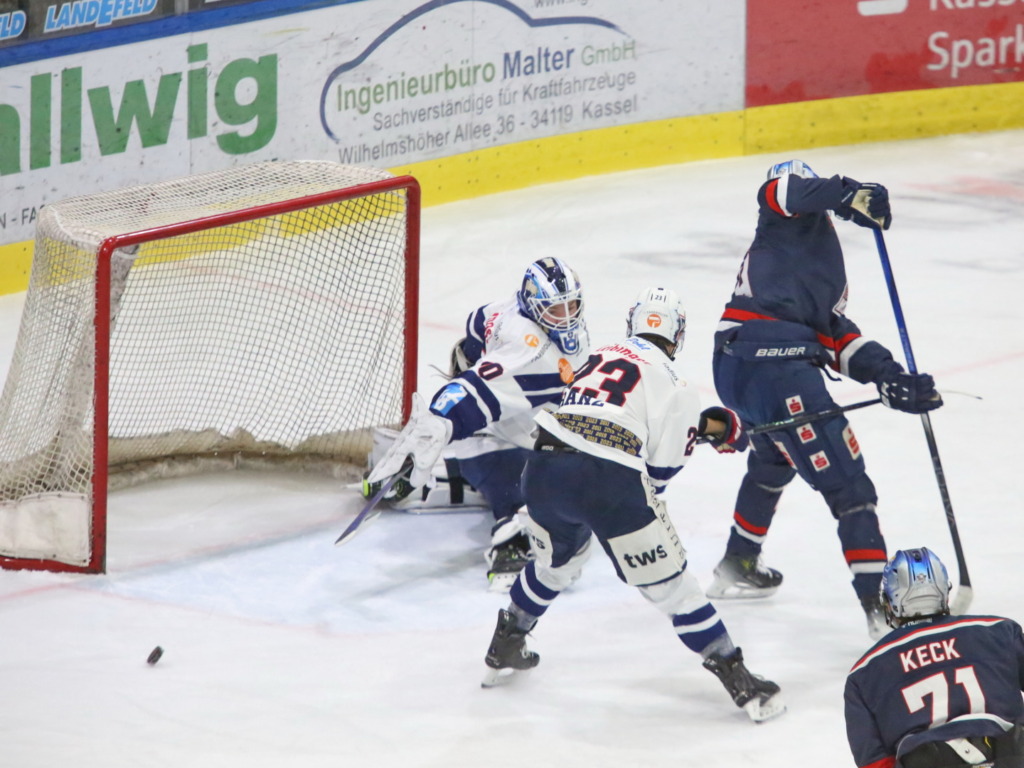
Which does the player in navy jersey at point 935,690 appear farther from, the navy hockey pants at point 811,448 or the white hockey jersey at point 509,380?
the white hockey jersey at point 509,380

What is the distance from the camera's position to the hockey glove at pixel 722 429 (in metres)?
4.06

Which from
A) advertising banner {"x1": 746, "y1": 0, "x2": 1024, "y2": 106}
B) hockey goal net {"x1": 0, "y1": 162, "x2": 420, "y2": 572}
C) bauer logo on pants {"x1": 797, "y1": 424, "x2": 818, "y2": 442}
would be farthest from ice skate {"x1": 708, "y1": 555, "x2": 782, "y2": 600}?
advertising banner {"x1": 746, "y1": 0, "x2": 1024, "y2": 106}

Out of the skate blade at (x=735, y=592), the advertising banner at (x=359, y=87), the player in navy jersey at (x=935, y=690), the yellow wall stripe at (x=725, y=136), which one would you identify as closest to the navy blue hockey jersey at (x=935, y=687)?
the player in navy jersey at (x=935, y=690)

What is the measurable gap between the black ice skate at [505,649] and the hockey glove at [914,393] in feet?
3.67

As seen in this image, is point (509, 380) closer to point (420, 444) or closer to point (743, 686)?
point (420, 444)

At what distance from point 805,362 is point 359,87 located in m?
4.51

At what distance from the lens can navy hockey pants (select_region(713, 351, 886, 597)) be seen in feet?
14.1

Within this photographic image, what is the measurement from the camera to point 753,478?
4652 mm

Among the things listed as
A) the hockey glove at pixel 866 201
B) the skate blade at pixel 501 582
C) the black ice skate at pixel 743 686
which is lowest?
the skate blade at pixel 501 582

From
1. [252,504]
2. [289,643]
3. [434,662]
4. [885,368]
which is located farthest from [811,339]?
[252,504]

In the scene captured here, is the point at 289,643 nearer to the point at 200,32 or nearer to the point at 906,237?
the point at 200,32

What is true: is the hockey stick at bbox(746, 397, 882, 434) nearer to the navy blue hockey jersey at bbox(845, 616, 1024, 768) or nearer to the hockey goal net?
the navy blue hockey jersey at bbox(845, 616, 1024, 768)

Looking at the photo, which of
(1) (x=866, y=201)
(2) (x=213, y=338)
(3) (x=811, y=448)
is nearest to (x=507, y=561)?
(3) (x=811, y=448)

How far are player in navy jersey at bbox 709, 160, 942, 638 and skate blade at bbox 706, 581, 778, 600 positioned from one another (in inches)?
3.9
